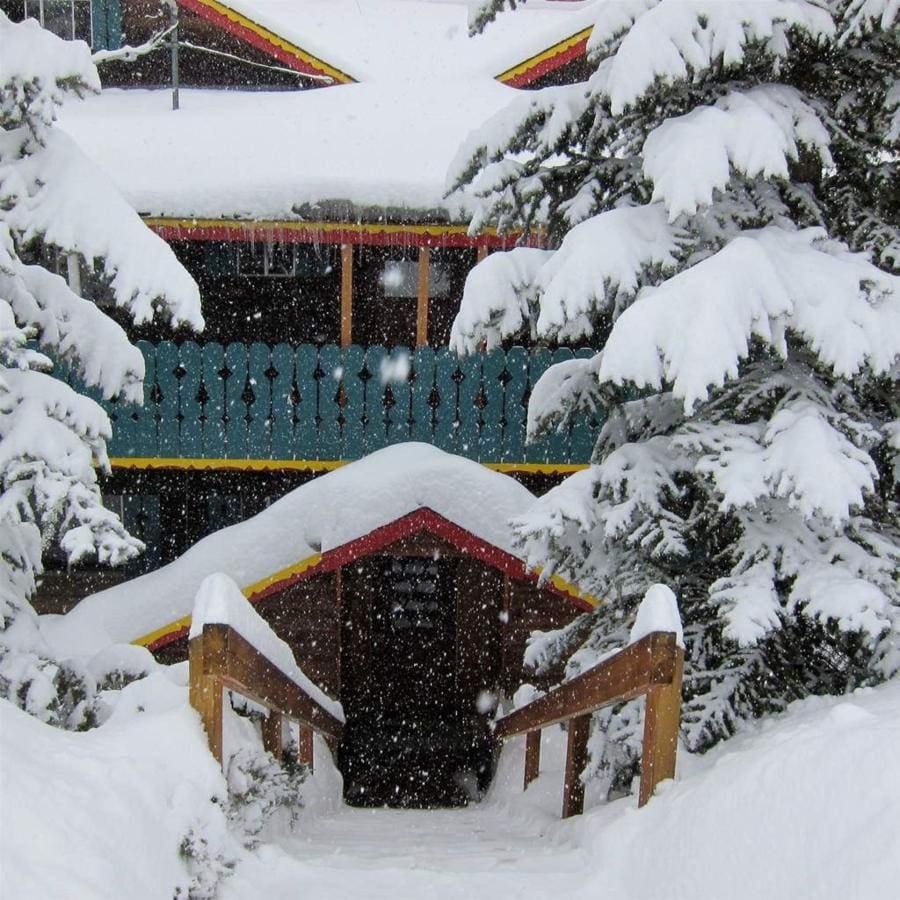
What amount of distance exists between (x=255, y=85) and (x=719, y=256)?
12174mm

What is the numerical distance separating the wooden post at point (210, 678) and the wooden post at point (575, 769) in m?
2.79

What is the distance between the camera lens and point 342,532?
11203 millimetres

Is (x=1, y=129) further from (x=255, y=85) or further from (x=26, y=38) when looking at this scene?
(x=255, y=85)

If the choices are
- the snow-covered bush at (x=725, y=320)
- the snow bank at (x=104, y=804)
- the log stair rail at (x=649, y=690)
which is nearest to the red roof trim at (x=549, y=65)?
the snow-covered bush at (x=725, y=320)

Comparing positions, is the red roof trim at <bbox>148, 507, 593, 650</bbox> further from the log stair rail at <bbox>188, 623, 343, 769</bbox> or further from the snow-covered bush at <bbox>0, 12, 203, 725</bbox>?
the log stair rail at <bbox>188, 623, 343, 769</bbox>

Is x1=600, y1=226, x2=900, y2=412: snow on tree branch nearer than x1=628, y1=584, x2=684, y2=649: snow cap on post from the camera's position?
No

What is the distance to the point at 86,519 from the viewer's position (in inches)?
224

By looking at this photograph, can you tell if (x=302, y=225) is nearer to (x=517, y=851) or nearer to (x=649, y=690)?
(x=517, y=851)

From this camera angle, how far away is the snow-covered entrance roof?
11156mm

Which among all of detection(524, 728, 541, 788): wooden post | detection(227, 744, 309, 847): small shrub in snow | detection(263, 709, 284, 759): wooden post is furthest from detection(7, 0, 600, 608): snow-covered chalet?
detection(227, 744, 309, 847): small shrub in snow

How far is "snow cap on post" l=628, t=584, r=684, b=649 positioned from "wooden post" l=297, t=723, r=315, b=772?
4.04 meters

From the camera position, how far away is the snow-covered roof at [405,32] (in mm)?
14539

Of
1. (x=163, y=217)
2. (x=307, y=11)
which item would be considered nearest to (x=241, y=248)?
(x=163, y=217)

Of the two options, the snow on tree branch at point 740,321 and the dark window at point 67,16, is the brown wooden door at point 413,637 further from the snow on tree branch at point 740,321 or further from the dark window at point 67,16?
the dark window at point 67,16
